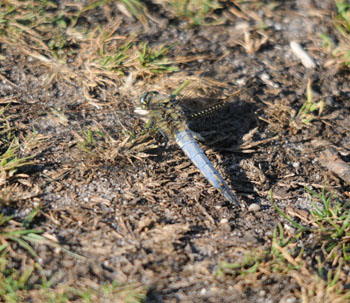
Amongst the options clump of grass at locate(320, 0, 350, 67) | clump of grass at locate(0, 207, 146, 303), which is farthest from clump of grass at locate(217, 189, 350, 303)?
clump of grass at locate(320, 0, 350, 67)

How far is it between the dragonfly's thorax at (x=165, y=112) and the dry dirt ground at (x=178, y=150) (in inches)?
6.4

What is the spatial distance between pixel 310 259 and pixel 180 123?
1608 mm

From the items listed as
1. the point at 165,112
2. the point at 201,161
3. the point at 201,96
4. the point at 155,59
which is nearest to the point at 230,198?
the point at 201,161

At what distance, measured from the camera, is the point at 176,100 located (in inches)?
164

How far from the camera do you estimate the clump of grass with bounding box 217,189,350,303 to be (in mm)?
2938

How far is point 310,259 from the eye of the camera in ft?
10.3

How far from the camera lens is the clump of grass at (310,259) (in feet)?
9.64

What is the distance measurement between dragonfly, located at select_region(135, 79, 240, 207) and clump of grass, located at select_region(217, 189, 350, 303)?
0.50 m

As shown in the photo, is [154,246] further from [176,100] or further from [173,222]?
[176,100]

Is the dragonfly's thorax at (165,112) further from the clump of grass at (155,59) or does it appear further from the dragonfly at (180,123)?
the clump of grass at (155,59)

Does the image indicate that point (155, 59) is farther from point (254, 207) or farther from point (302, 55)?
point (254, 207)

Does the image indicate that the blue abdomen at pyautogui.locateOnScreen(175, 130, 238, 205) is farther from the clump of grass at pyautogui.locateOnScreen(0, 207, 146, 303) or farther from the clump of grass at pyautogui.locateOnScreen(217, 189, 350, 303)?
the clump of grass at pyautogui.locateOnScreen(0, 207, 146, 303)

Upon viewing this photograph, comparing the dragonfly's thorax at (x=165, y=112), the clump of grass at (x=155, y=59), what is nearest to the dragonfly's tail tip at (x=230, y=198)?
the dragonfly's thorax at (x=165, y=112)

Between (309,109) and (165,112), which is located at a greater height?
(165,112)
